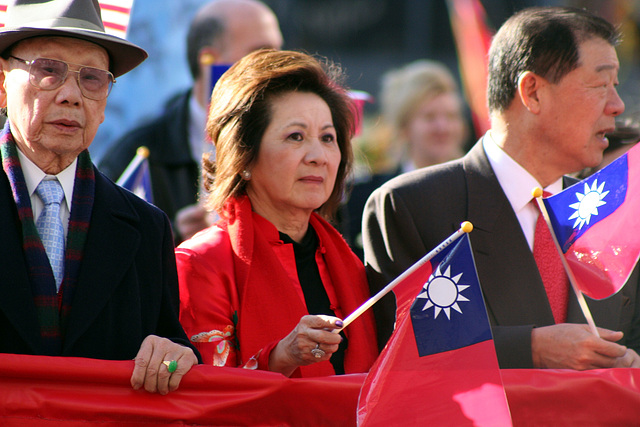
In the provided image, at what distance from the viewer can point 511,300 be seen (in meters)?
3.64

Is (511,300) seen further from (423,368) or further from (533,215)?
(423,368)

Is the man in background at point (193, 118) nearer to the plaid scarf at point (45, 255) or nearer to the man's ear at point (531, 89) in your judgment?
the man's ear at point (531, 89)

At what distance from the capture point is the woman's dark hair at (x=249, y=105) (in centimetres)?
375

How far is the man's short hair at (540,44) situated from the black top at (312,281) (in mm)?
1145

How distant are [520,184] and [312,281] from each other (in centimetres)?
103

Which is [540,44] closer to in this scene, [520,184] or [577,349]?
[520,184]

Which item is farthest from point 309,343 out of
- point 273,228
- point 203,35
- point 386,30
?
point 386,30

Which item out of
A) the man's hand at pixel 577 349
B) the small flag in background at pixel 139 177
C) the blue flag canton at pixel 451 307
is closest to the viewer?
the blue flag canton at pixel 451 307

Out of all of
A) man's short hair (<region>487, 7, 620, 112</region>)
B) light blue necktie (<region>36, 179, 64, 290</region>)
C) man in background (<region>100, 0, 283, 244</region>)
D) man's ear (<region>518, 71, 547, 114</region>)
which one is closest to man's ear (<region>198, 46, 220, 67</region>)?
man in background (<region>100, 0, 283, 244</region>)

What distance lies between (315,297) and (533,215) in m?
1.04

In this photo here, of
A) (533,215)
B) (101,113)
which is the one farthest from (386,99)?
(101,113)

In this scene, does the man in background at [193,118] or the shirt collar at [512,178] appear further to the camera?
the man in background at [193,118]

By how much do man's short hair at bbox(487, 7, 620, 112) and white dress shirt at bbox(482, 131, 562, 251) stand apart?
0.93 ft

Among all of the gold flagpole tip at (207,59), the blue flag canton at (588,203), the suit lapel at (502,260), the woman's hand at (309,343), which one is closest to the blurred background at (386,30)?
the gold flagpole tip at (207,59)
